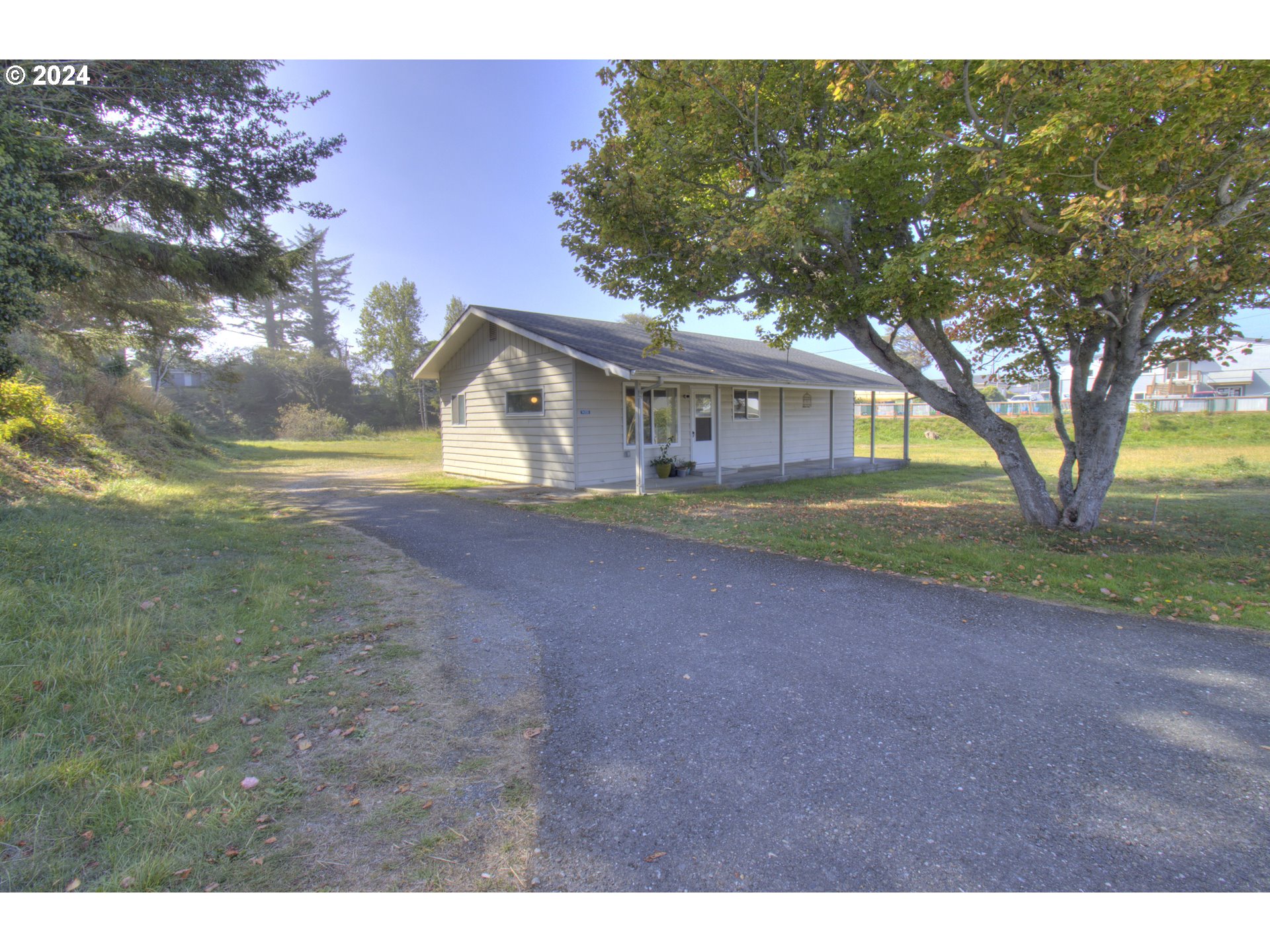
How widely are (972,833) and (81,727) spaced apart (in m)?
4.17

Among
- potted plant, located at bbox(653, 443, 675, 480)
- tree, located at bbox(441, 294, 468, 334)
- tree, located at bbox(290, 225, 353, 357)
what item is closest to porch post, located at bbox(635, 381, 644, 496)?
potted plant, located at bbox(653, 443, 675, 480)

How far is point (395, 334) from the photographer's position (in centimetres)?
3975

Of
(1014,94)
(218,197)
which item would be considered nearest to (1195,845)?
(1014,94)

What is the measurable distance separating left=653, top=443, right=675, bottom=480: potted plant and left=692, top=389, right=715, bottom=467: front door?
3.34 ft

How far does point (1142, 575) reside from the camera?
5.75m

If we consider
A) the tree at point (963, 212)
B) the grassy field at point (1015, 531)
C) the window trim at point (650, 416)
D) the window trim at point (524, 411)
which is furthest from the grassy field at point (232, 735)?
the window trim at point (650, 416)

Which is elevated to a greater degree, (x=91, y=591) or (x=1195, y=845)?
(x=91, y=591)

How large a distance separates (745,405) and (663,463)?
150 inches

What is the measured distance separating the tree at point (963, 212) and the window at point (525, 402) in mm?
4258

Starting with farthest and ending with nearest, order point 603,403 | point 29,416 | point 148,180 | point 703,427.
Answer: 1. point 703,427
2. point 603,403
3. point 29,416
4. point 148,180

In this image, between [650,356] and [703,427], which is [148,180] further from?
[703,427]

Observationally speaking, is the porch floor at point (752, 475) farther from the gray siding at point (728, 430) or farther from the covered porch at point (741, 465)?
the gray siding at point (728, 430)

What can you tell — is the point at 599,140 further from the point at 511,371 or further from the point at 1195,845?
the point at 1195,845

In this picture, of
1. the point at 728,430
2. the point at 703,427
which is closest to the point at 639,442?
the point at 703,427
